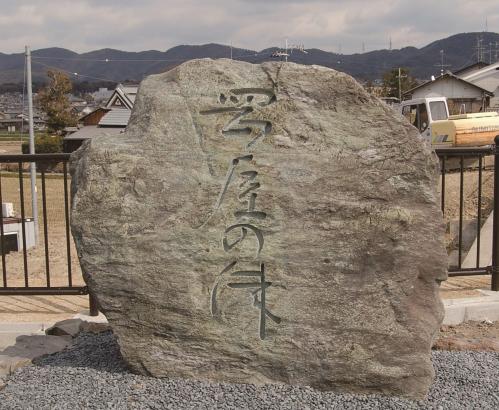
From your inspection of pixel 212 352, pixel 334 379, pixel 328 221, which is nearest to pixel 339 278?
pixel 328 221

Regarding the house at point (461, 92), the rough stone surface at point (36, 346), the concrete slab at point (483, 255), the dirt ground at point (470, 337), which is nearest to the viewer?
the rough stone surface at point (36, 346)

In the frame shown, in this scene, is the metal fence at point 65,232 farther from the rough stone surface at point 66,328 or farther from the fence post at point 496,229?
the rough stone surface at point 66,328

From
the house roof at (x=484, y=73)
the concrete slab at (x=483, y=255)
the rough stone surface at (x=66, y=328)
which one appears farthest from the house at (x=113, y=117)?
the rough stone surface at (x=66, y=328)

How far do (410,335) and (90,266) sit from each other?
6.03 feet

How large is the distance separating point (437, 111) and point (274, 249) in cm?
1753

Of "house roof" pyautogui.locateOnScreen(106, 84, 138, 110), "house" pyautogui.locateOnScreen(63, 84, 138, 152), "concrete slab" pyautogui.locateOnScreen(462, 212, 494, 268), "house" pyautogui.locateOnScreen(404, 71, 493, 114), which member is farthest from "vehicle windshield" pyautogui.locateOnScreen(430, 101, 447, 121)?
"house roof" pyautogui.locateOnScreen(106, 84, 138, 110)

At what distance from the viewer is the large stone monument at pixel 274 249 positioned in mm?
3434

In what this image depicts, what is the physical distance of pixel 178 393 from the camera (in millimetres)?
3389

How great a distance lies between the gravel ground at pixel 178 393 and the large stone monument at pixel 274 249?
10 centimetres

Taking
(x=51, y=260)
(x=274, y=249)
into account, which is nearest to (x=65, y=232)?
(x=51, y=260)

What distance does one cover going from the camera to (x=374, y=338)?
345cm

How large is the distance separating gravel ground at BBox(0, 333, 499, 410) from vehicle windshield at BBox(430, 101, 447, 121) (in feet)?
55.4

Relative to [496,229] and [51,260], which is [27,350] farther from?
[51,260]

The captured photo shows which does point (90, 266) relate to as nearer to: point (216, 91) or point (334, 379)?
point (216, 91)
